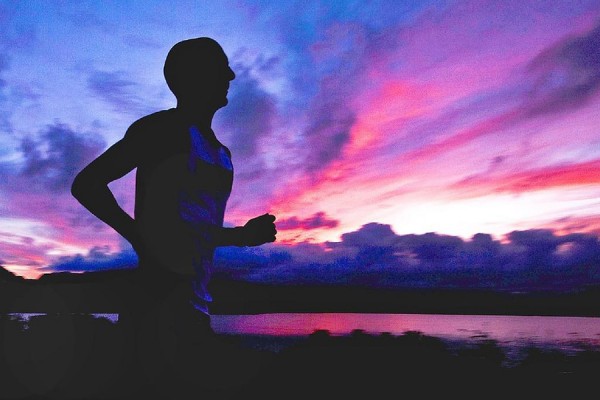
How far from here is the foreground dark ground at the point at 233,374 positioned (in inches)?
65.3

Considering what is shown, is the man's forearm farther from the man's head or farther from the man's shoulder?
the man's head

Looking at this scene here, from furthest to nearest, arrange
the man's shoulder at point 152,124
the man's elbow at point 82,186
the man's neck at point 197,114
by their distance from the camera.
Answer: the man's neck at point 197,114, the man's shoulder at point 152,124, the man's elbow at point 82,186

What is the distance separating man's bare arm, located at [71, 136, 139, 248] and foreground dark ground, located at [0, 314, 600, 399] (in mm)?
437

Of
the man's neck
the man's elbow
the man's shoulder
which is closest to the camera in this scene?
the man's elbow

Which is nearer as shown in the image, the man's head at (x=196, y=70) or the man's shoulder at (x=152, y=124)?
the man's shoulder at (x=152, y=124)

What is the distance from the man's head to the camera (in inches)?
80.6

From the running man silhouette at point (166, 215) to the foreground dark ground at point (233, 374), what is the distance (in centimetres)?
14

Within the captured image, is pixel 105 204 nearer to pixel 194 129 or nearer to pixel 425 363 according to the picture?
pixel 194 129

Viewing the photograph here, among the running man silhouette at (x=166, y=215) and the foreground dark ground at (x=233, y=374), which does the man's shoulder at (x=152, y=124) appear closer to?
the running man silhouette at (x=166, y=215)

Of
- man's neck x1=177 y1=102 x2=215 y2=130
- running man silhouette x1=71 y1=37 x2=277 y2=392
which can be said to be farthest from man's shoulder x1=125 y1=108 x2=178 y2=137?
man's neck x1=177 y1=102 x2=215 y2=130

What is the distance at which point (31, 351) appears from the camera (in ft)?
69.8

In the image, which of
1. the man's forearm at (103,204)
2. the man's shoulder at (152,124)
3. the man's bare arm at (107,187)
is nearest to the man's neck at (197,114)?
the man's shoulder at (152,124)

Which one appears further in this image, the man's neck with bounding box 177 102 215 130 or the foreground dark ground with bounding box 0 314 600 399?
the man's neck with bounding box 177 102 215 130

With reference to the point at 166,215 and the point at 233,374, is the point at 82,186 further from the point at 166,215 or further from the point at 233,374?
the point at 233,374
